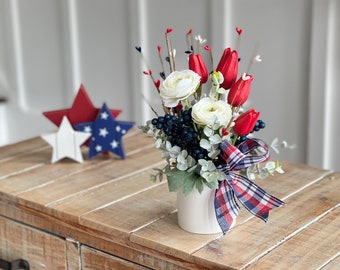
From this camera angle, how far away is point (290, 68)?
206 centimetres

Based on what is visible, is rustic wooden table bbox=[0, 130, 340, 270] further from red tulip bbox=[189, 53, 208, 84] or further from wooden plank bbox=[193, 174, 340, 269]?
red tulip bbox=[189, 53, 208, 84]

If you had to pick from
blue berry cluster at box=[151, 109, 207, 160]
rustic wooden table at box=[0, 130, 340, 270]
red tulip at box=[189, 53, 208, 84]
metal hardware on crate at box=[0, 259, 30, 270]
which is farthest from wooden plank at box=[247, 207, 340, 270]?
metal hardware on crate at box=[0, 259, 30, 270]

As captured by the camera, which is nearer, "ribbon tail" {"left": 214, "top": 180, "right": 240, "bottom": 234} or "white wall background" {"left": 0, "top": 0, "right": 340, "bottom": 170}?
"ribbon tail" {"left": 214, "top": 180, "right": 240, "bottom": 234}

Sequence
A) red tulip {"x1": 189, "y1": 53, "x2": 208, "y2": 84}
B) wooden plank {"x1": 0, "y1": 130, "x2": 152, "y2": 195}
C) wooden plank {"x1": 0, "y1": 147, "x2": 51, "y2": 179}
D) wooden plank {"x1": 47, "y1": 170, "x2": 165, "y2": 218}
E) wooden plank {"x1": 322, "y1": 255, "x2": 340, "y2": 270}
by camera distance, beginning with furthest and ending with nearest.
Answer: wooden plank {"x1": 0, "y1": 147, "x2": 51, "y2": 179} → wooden plank {"x1": 0, "y1": 130, "x2": 152, "y2": 195} → wooden plank {"x1": 47, "y1": 170, "x2": 165, "y2": 218} → red tulip {"x1": 189, "y1": 53, "x2": 208, "y2": 84} → wooden plank {"x1": 322, "y1": 255, "x2": 340, "y2": 270}

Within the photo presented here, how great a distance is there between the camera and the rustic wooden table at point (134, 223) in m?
1.14

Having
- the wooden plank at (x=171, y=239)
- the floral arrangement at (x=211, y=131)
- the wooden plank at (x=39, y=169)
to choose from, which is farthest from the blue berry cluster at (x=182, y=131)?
the wooden plank at (x=39, y=169)

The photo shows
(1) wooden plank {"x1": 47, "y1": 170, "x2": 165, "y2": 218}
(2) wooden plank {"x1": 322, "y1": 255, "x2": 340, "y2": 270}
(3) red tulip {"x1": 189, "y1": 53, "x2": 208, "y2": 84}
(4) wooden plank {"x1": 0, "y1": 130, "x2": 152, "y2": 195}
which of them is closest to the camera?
(2) wooden plank {"x1": 322, "y1": 255, "x2": 340, "y2": 270}

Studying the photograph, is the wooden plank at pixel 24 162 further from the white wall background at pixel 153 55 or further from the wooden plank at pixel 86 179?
the white wall background at pixel 153 55

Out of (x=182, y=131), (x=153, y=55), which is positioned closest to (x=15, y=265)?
(x=182, y=131)

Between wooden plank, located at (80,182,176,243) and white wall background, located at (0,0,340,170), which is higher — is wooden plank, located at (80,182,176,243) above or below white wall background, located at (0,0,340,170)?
below

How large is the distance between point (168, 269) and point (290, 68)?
3.48ft

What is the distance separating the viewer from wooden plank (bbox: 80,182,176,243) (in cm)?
125

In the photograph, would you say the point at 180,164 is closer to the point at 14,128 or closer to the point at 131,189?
the point at 131,189

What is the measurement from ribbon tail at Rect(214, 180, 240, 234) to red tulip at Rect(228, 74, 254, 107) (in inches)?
5.9
